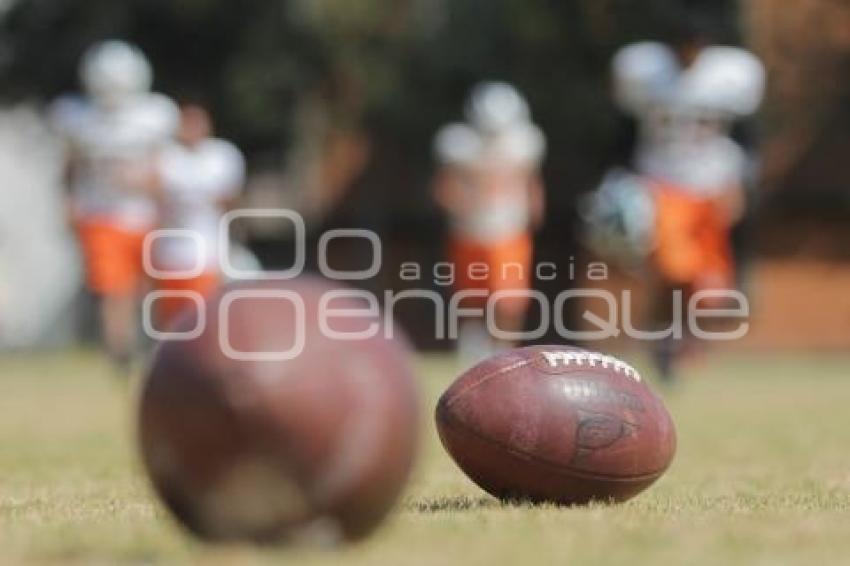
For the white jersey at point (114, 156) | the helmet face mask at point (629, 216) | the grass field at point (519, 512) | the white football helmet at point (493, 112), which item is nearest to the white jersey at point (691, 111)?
the helmet face mask at point (629, 216)

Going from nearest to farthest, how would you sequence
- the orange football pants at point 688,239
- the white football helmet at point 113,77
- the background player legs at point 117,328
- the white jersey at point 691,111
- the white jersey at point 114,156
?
the orange football pants at point 688,239
the white jersey at point 691,111
the background player legs at point 117,328
the white jersey at point 114,156
the white football helmet at point 113,77

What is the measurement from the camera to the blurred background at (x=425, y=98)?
833 inches

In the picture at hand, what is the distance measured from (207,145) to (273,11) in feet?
32.0

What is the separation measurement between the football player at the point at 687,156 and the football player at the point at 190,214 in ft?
9.63

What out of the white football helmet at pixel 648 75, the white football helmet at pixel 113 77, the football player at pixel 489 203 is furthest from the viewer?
the football player at pixel 489 203

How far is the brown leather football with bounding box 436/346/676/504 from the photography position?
5039mm

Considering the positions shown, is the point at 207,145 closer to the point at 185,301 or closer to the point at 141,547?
the point at 185,301

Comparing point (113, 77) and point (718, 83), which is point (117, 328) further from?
point (718, 83)

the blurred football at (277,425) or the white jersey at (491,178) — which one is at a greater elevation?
the blurred football at (277,425)

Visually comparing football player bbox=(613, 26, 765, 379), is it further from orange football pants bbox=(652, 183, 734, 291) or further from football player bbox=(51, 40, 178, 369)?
football player bbox=(51, 40, 178, 369)

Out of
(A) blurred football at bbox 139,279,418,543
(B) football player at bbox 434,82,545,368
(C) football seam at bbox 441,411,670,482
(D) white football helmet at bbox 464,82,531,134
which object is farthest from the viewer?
(D) white football helmet at bbox 464,82,531,134

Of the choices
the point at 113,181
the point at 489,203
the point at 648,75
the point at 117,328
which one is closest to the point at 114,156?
the point at 113,181

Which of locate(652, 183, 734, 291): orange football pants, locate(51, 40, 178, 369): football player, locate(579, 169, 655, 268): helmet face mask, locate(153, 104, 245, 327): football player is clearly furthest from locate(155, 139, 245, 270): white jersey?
locate(652, 183, 734, 291): orange football pants

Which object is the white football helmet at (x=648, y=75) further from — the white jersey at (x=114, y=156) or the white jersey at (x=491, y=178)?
the white jersey at (x=114, y=156)
